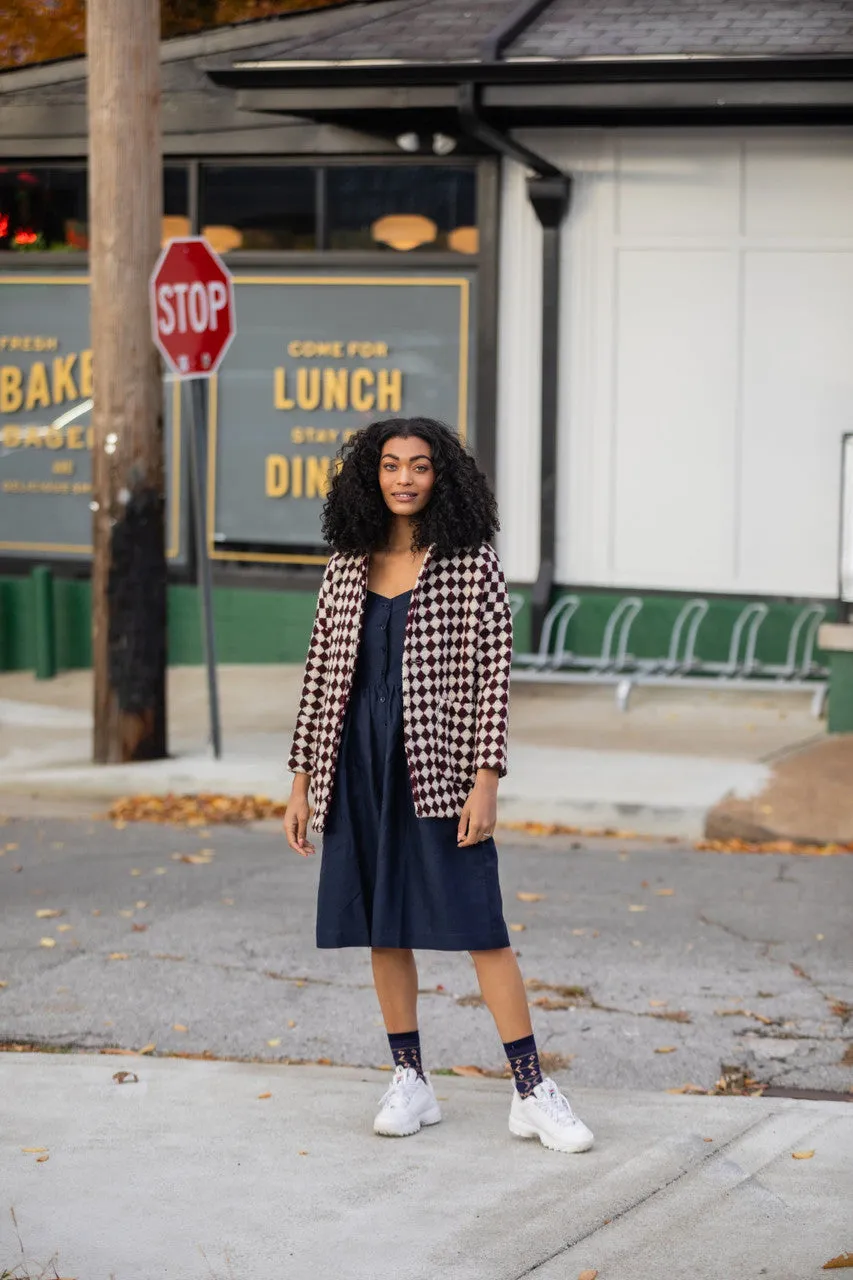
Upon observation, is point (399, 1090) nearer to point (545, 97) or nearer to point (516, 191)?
point (545, 97)

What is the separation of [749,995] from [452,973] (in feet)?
3.32

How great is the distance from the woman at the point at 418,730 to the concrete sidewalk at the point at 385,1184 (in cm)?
20

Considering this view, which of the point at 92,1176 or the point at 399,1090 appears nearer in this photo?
the point at 92,1176

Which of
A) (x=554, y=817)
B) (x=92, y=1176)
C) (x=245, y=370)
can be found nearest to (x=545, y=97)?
(x=245, y=370)

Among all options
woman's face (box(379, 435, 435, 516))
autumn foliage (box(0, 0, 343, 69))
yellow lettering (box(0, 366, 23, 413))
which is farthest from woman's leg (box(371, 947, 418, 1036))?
autumn foliage (box(0, 0, 343, 69))

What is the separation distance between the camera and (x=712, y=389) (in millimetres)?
13156

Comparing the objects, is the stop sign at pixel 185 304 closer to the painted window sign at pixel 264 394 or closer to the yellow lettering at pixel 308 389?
the painted window sign at pixel 264 394

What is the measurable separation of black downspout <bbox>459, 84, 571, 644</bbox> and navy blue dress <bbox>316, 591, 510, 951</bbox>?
860 cm

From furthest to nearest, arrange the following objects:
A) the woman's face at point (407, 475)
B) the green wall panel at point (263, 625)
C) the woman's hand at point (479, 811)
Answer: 1. the green wall panel at point (263, 625)
2. the woman's face at point (407, 475)
3. the woman's hand at point (479, 811)

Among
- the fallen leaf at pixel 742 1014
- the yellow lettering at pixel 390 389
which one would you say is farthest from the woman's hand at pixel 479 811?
the yellow lettering at pixel 390 389

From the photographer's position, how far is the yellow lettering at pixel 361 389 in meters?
13.8

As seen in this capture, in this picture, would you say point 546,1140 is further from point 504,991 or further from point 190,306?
point 190,306

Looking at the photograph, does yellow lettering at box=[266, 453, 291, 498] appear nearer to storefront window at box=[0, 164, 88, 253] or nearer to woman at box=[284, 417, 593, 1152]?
storefront window at box=[0, 164, 88, 253]

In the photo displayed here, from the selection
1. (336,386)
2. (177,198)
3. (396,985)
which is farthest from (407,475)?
(177,198)
